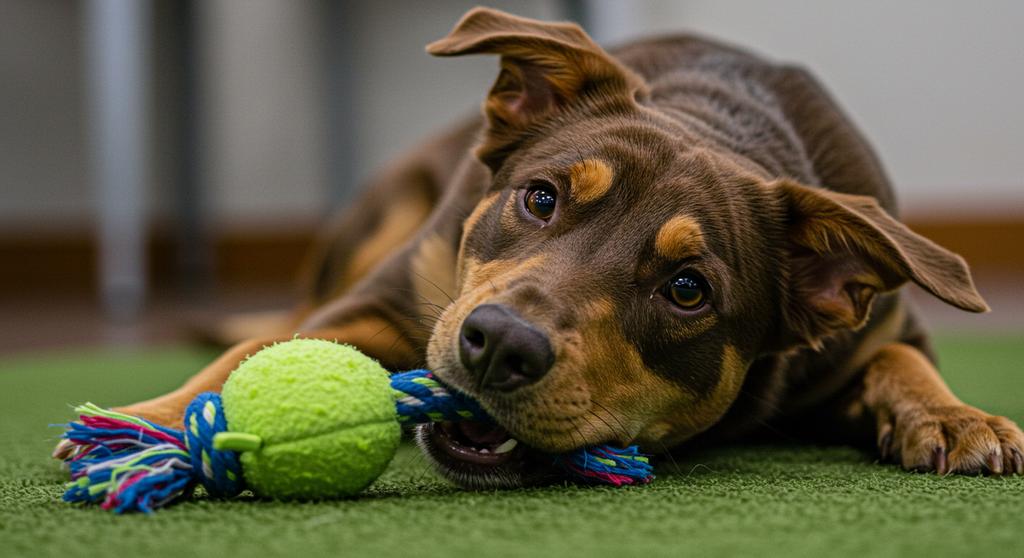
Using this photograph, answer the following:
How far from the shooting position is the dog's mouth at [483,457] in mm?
1824

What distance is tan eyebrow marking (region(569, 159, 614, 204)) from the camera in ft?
6.75

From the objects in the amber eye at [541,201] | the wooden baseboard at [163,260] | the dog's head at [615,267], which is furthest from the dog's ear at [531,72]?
the wooden baseboard at [163,260]

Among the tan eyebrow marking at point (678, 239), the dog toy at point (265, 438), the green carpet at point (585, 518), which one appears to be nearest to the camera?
the green carpet at point (585, 518)

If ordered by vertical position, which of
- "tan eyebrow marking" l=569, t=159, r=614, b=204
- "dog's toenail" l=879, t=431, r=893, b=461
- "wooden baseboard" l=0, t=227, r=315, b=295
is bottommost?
"wooden baseboard" l=0, t=227, r=315, b=295

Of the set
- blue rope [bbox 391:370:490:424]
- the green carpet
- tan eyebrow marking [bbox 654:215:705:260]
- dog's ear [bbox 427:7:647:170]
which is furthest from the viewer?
dog's ear [bbox 427:7:647:170]

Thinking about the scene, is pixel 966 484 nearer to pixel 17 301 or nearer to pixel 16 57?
pixel 17 301

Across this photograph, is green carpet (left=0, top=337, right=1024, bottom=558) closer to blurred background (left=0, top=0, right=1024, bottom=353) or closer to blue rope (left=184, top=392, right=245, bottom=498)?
blue rope (left=184, top=392, right=245, bottom=498)

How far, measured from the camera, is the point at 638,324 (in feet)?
6.38

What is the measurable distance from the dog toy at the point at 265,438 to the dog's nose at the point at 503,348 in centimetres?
13

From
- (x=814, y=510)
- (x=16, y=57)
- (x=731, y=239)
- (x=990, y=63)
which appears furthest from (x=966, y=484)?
(x=16, y=57)

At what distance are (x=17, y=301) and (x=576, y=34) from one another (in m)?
6.05

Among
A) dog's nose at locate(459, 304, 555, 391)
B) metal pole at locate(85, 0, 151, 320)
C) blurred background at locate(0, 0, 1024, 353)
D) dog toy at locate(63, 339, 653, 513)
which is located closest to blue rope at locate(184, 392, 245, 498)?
dog toy at locate(63, 339, 653, 513)

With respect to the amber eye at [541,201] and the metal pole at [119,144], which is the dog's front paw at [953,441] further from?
the metal pole at [119,144]

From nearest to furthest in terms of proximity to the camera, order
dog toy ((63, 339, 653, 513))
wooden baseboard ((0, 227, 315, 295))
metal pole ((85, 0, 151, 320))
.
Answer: dog toy ((63, 339, 653, 513)), metal pole ((85, 0, 151, 320)), wooden baseboard ((0, 227, 315, 295))
